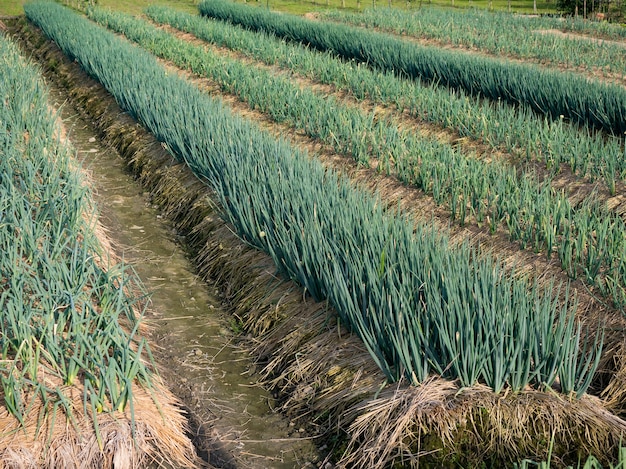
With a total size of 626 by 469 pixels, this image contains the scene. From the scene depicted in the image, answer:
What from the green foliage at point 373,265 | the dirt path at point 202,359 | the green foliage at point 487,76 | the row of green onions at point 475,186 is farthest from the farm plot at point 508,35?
the dirt path at point 202,359

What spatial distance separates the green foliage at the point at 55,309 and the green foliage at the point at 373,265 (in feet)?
2.92

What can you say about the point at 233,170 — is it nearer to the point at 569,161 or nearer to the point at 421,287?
the point at 421,287

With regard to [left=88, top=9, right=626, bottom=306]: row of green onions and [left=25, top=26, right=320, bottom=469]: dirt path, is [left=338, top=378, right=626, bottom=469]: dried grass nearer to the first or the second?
[left=25, top=26, right=320, bottom=469]: dirt path

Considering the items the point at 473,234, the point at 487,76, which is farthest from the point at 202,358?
the point at 487,76

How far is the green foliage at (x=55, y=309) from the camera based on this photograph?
270 cm

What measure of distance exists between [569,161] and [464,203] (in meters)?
1.23

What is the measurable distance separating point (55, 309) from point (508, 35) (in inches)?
458

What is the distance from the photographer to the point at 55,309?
2.96 metres

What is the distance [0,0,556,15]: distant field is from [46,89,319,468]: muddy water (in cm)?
1356

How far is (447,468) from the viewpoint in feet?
8.74

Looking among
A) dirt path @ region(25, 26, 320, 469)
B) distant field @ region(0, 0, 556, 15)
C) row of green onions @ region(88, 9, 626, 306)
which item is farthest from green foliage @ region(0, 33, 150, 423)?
distant field @ region(0, 0, 556, 15)

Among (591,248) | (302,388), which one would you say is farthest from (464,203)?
(302,388)

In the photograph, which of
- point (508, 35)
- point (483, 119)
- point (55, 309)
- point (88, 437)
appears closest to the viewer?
point (88, 437)

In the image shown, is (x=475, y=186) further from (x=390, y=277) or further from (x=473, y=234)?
(x=390, y=277)
